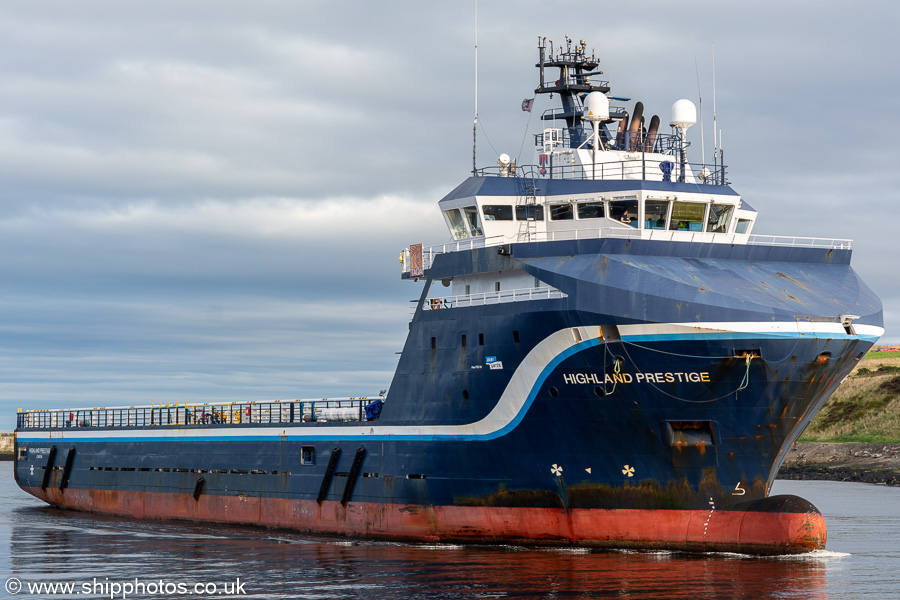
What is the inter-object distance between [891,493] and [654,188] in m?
33.2

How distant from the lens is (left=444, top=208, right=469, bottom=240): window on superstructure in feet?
119

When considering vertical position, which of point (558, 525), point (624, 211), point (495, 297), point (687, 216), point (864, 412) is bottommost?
point (558, 525)

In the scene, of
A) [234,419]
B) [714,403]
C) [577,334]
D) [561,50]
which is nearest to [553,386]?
[577,334]

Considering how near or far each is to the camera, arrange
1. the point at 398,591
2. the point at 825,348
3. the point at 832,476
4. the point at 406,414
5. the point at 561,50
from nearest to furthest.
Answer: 1. the point at 398,591
2. the point at 825,348
3. the point at 406,414
4. the point at 561,50
5. the point at 832,476

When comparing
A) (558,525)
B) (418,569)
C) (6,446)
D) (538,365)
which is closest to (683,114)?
(538,365)

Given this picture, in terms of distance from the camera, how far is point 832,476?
2790 inches

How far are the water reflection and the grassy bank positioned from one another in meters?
52.7

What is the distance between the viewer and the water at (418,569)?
1000 inches

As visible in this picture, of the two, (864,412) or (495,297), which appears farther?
(864,412)

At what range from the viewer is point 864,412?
82.9 m

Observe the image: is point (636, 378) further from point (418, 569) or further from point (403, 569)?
point (403, 569)

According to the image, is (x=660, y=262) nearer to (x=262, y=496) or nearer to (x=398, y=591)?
(x=398, y=591)

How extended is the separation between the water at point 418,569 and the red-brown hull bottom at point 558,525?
38 cm

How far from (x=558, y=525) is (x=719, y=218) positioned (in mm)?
10745
